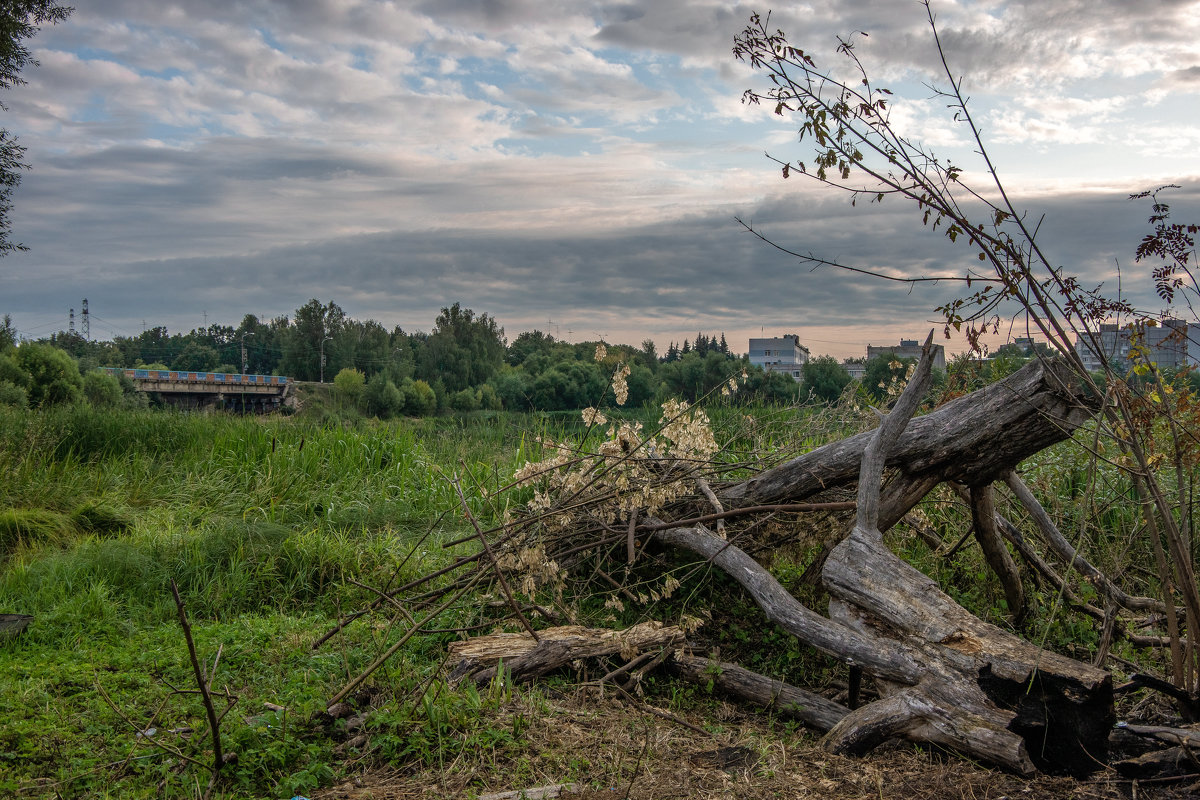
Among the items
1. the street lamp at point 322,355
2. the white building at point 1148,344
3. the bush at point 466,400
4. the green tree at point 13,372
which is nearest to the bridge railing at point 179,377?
the bush at point 466,400

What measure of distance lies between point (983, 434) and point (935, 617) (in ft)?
3.70

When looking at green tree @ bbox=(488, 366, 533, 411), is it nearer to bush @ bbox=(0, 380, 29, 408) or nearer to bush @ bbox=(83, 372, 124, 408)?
bush @ bbox=(0, 380, 29, 408)

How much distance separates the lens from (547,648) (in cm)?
410

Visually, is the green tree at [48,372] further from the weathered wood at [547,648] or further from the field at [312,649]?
the weathered wood at [547,648]

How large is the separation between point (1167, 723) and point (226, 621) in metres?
5.66

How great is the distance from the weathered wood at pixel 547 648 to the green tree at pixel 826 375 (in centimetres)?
785

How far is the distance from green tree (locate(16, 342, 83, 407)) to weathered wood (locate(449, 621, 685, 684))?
90.1ft

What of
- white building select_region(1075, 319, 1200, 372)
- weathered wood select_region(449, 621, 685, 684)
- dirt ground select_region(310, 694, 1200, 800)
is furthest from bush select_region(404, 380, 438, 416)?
white building select_region(1075, 319, 1200, 372)

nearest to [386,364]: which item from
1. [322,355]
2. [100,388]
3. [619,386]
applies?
[322,355]

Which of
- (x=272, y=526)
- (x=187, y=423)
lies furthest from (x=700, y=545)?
(x=187, y=423)

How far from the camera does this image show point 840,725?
3.54 meters

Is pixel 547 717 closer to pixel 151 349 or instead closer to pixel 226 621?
pixel 226 621

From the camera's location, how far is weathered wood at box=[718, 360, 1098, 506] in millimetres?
3889

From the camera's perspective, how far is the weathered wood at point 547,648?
13.3ft
